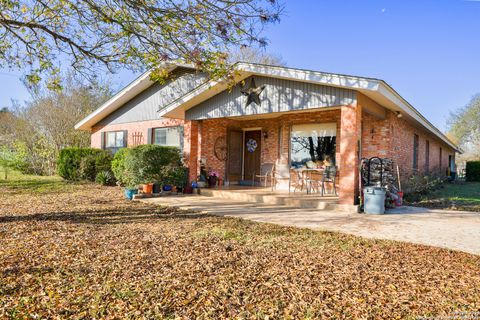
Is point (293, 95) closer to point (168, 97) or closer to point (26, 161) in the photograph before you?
point (168, 97)

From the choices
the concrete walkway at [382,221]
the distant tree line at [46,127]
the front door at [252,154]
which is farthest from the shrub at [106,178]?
the distant tree line at [46,127]

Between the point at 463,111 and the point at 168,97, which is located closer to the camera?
the point at 168,97

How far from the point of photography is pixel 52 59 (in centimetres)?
667

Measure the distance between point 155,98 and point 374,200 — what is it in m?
10.1

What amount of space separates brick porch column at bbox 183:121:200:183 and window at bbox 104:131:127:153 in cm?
554

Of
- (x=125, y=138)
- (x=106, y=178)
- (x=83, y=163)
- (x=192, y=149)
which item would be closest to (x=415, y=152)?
(x=192, y=149)

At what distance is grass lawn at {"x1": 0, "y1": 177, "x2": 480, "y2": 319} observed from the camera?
2.51 meters

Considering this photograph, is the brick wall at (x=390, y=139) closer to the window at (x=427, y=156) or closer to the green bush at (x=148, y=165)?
the window at (x=427, y=156)

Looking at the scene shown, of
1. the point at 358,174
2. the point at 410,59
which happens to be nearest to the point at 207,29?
the point at 358,174

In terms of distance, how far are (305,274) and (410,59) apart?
1325cm

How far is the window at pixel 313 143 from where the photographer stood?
9820 millimetres

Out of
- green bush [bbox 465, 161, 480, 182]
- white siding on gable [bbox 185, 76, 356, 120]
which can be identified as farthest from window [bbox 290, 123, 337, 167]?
green bush [bbox 465, 161, 480, 182]

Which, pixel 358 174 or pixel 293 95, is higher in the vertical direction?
pixel 293 95

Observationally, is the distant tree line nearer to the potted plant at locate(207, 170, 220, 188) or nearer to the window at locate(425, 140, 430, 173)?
the potted plant at locate(207, 170, 220, 188)
